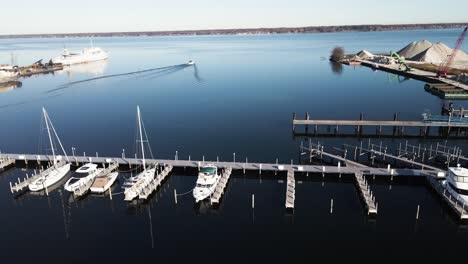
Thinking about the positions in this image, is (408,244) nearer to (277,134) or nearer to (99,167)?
(277,134)

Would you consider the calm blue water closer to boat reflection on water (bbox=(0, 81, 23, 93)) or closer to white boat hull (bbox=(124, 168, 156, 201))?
white boat hull (bbox=(124, 168, 156, 201))

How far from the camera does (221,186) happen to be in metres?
47.0

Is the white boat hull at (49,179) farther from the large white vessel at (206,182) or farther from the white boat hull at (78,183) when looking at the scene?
the large white vessel at (206,182)

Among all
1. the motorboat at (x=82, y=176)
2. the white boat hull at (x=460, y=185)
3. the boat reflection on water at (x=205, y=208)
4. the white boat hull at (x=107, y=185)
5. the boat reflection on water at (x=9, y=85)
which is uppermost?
the boat reflection on water at (x=9, y=85)

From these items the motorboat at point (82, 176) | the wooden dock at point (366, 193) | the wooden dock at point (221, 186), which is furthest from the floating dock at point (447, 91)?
the motorboat at point (82, 176)

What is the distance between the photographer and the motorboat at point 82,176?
157ft

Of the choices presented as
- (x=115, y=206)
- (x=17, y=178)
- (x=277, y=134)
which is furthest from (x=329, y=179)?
(x=17, y=178)

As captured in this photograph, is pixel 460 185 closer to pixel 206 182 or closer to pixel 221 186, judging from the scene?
pixel 221 186

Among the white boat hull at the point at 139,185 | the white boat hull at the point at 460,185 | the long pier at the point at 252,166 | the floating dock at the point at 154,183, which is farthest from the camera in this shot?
the long pier at the point at 252,166

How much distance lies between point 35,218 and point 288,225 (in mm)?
30465

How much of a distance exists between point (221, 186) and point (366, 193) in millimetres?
18546

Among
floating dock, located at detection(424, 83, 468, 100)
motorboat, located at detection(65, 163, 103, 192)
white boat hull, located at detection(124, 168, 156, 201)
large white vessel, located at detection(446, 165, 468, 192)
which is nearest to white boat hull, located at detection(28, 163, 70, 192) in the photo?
motorboat, located at detection(65, 163, 103, 192)

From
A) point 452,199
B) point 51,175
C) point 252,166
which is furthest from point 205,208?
point 452,199

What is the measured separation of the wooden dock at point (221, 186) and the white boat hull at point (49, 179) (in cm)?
2420
